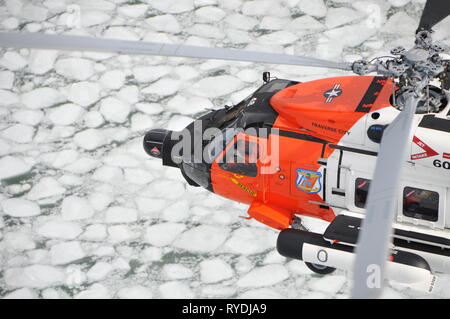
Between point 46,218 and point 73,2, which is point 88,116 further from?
point 73,2

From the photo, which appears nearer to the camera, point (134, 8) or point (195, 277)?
point (195, 277)

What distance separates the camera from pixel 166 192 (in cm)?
561

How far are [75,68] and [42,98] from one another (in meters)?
0.53

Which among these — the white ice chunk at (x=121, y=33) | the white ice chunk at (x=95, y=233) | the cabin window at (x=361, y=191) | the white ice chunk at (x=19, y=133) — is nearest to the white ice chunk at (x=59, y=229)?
the white ice chunk at (x=95, y=233)

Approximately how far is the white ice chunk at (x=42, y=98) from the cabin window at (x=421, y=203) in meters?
3.73

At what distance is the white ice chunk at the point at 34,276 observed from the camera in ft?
16.2

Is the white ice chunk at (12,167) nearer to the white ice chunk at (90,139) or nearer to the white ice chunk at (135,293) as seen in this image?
the white ice chunk at (90,139)

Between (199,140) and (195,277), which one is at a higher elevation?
(199,140)

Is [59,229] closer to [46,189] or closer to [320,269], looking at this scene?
[46,189]

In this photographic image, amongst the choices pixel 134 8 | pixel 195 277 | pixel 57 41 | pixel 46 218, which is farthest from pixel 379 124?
pixel 134 8

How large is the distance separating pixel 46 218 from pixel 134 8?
3.12 metres

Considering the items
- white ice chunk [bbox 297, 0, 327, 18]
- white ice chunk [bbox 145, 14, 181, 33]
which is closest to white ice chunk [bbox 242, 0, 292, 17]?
white ice chunk [bbox 297, 0, 327, 18]

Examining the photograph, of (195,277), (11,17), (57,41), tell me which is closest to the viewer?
(57,41)

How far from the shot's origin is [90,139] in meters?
6.07
